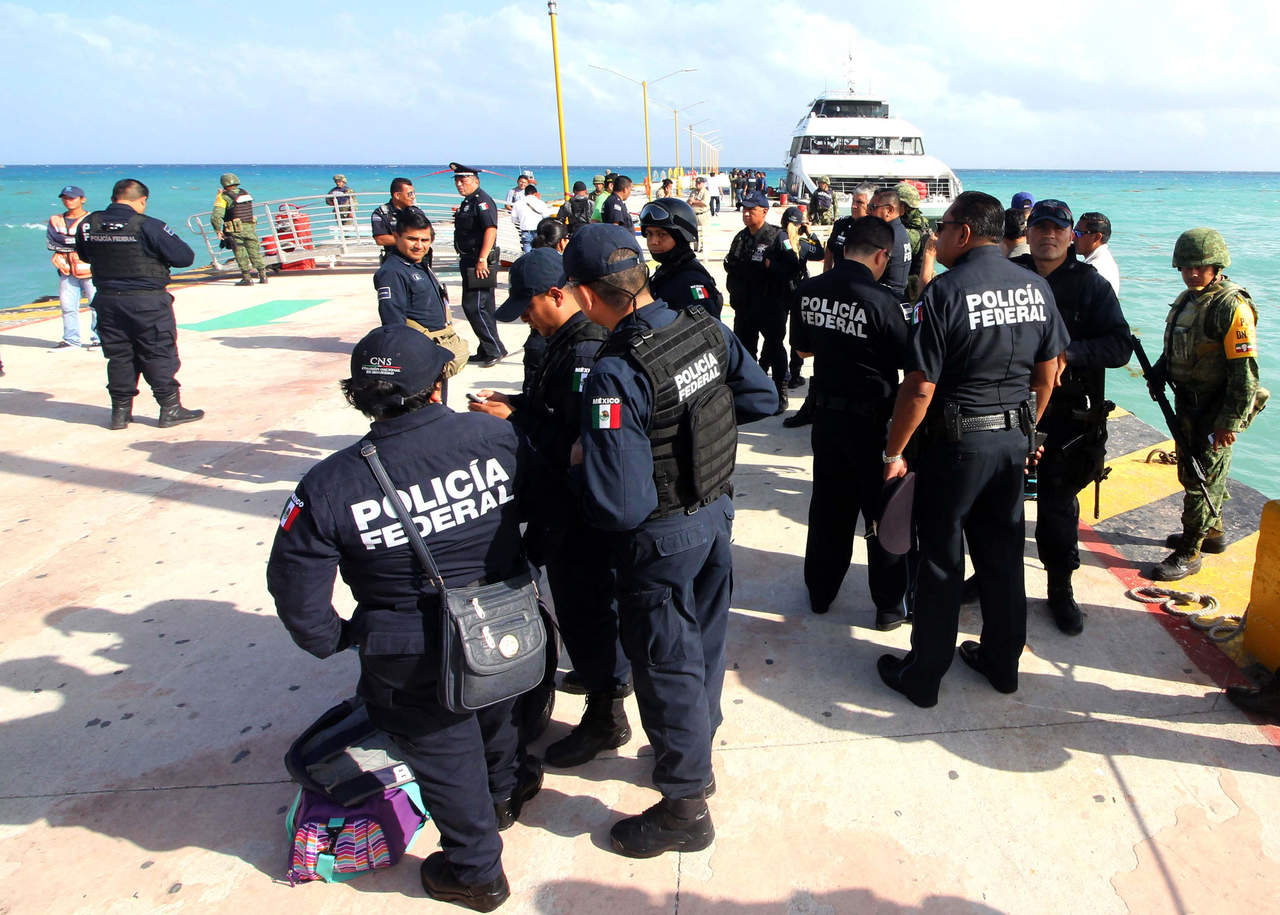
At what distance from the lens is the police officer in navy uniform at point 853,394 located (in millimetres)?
3205

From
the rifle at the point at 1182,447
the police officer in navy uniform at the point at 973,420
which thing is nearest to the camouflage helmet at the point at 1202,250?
the rifle at the point at 1182,447

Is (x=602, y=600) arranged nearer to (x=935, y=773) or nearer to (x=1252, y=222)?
(x=935, y=773)

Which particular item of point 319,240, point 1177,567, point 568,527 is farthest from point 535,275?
point 319,240

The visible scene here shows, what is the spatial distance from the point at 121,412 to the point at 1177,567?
7.66 m

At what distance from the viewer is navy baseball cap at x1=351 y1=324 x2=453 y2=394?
1888 mm

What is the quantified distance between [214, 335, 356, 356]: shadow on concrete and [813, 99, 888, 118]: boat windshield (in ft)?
77.7

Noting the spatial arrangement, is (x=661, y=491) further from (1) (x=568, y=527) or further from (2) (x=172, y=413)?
(2) (x=172, y=413)

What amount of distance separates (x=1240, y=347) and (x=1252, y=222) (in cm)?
4283

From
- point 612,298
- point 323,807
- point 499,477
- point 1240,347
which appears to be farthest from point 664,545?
point 1240,347

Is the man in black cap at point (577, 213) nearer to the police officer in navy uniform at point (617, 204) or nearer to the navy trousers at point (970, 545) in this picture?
the police officer in navy uniform at point (617, 204)

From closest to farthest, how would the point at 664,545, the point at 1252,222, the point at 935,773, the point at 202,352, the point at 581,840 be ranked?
the point at 664,545
the point at 581,840
the point at 935,773
the point at 202,352
the point at 1252,222

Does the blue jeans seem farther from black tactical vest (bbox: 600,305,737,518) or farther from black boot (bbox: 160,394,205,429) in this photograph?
black tactical vest (bbox: 600,305,737,518)

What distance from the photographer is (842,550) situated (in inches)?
139

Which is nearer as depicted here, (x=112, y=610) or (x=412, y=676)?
(x=412, y=676)
